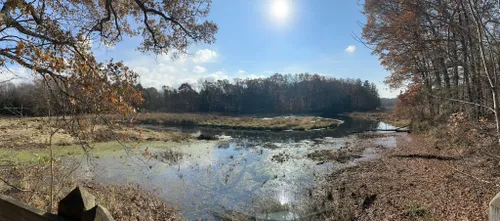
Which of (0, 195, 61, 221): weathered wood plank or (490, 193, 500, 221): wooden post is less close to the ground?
(490, 193, 500, 221): wooden post

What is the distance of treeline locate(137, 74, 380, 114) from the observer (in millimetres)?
83250

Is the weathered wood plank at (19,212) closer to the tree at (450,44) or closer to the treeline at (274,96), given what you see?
the tree at (450,44)

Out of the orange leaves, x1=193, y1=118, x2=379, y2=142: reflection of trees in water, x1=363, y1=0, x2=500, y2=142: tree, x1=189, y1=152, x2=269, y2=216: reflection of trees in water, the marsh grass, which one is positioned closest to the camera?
the orange leaves

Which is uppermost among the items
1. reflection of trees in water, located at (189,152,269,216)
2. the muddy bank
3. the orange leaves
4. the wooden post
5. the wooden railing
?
the orange leaves

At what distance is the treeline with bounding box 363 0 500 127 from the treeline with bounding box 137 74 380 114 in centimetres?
6917

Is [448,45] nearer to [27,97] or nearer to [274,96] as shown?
[27,97]

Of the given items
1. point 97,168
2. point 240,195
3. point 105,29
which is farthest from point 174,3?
point 97,168

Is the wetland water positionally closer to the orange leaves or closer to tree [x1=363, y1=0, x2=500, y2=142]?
the orange leaves

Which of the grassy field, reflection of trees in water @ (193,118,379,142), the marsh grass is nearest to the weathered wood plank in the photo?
the marsh grass

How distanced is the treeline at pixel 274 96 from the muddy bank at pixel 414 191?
70.7 metres

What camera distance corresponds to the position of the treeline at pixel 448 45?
3.99 meters

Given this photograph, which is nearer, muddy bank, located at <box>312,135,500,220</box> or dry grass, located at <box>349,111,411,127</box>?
muddy bank, located at <box>312,135,500,220</box>

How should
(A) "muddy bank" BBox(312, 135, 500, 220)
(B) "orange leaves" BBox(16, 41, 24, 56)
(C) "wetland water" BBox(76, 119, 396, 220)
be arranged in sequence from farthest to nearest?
1. (C) "wetland water" BBox(76, 119, 396, 220)
2. (A) "muddy bank" BBox(312, 135, 500, 220)
3. (B) "orange leaves" BBox(16, 41, 24, 56)

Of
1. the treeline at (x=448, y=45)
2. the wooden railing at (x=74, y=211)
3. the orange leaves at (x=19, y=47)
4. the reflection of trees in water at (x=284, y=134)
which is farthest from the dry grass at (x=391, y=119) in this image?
the wooden railing at (x=74, y=211)
